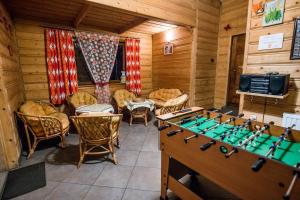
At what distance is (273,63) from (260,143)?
1758 millimetres

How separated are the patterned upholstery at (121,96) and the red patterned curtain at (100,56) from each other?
315 millimetres

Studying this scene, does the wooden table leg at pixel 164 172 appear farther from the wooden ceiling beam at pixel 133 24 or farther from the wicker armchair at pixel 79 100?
the wooden ceiling beam at pixel 133 24

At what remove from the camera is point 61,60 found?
390cm

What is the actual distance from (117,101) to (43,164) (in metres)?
2.26

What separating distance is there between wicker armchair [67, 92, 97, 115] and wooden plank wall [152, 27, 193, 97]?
2.23 m

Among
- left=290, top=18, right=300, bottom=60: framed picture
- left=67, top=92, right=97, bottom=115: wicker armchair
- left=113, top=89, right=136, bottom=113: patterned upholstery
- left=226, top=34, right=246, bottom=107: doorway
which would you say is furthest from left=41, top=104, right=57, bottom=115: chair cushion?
left=226, top=34, right=246, bottom=107: doorway

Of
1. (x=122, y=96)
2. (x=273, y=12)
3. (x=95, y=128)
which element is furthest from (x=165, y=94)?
(x=273, y=12)

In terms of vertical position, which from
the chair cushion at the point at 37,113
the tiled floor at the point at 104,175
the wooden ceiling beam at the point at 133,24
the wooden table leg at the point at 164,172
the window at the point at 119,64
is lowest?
→ the tiled floor at the point at 104,175

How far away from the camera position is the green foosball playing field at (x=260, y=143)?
115cm

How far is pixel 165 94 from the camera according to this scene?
16.4 ft

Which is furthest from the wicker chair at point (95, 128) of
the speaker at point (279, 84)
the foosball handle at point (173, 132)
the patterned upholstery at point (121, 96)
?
the speaker at point (279, 84)

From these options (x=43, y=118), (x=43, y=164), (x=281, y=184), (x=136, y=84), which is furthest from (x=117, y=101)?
(x=281, y=184)

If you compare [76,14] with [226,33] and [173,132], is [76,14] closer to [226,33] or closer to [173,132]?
[173,132]

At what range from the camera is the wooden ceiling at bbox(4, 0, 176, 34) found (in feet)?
9.73
